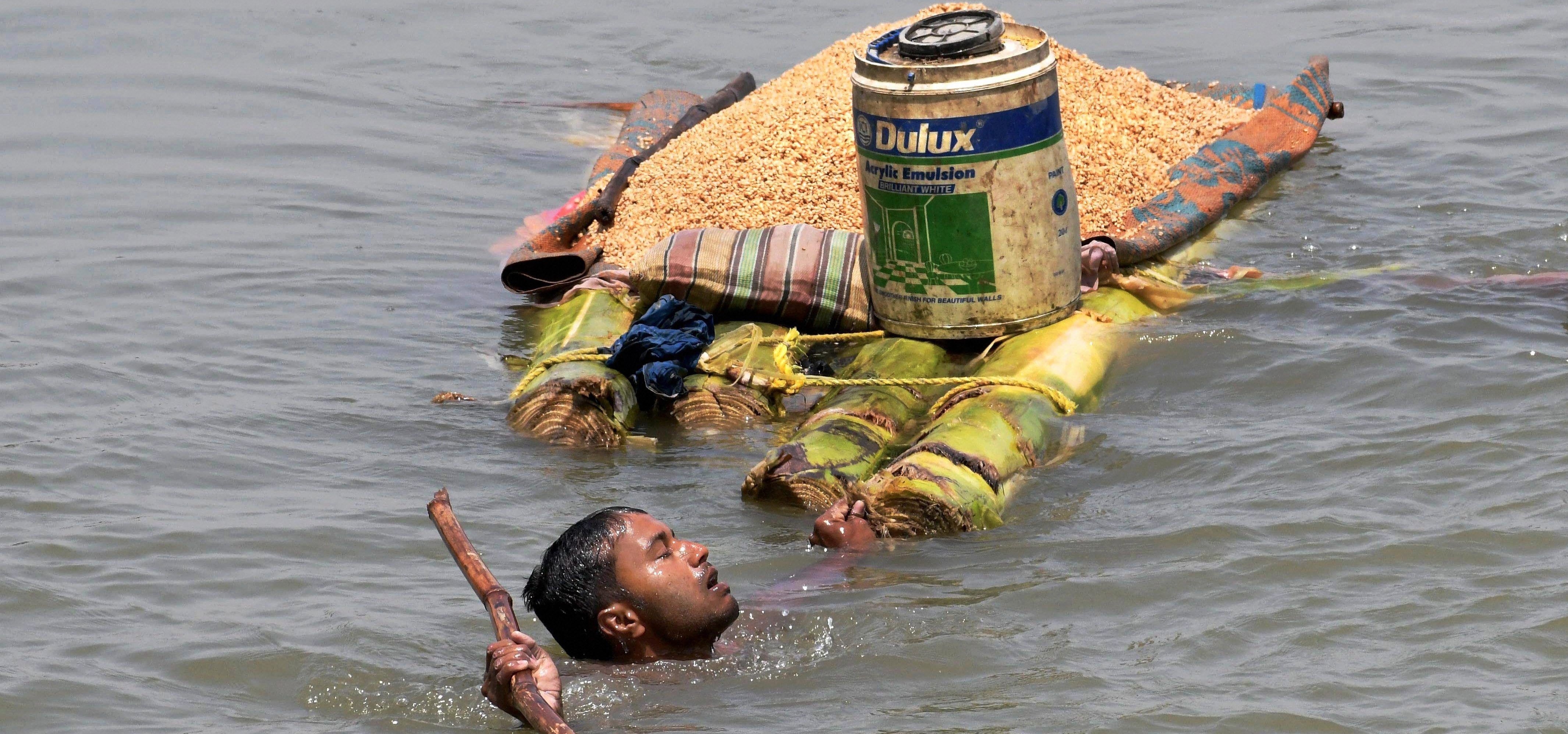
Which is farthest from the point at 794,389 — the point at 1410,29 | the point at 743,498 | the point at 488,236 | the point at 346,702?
the point at 1410,29

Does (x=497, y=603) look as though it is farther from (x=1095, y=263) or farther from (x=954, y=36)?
(x=1095, y=263)

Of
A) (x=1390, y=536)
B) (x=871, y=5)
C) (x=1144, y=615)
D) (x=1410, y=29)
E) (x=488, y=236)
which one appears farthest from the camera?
(x=871, y=5)

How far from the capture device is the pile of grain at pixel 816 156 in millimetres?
5961

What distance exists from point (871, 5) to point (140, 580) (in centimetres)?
986

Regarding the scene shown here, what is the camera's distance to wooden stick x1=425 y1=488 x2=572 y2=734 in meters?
2.68

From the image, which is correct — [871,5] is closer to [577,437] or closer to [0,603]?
[577,437]

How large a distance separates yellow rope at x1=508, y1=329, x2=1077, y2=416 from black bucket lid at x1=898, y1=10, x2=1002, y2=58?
0.95 m

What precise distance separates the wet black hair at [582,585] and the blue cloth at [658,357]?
4.77 ft

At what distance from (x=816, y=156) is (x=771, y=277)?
1003 millimetres

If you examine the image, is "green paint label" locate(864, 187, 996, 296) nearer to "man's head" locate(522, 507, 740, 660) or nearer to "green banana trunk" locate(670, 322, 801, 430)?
"green banana trunk" locate(670, 322, 801, 430)

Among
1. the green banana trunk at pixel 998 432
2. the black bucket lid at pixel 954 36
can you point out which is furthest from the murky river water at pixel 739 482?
the black bucket lid at pixel 954 36

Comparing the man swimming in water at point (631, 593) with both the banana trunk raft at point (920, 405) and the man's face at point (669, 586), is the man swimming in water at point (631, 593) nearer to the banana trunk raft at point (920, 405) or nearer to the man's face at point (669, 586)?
the man's face at point (669, 586)

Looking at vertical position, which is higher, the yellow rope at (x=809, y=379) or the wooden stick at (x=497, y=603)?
the wooden stick at (x=497, y=603)

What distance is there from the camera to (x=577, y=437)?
4723 millimetres
